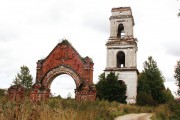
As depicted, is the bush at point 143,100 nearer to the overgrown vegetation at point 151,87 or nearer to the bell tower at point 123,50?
the overgrown vegetation at point 151,87

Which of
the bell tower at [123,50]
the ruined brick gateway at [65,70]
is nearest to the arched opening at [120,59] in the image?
the bell tower at [123,50]

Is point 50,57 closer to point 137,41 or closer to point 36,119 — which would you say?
point 137,41

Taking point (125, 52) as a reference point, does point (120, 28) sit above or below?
above

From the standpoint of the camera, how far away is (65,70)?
24031mm

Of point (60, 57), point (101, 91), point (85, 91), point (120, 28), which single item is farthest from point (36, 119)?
point (120, 28)

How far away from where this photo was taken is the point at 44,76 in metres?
24.5

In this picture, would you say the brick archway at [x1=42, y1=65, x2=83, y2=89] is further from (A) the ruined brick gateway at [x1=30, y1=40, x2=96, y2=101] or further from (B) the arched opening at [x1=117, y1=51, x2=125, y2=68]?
(B) the arched opening at [x1=117, y1=51, x2=125, y2=68]

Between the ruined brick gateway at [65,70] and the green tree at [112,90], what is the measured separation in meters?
7.79

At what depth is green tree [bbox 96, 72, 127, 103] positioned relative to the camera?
31156mm

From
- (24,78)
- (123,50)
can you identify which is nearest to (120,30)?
(123,50)

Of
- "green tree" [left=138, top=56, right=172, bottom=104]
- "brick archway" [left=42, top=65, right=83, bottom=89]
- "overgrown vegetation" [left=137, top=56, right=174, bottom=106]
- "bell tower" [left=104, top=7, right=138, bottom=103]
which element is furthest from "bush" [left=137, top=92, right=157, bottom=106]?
"brick archway" [left=42, top=65, right=83, bottom=89]

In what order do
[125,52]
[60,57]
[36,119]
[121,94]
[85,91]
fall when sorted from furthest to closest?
[125,52]
[121,94]
[60,57]
[85,91]
[36,119]

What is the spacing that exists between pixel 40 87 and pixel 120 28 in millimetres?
15458

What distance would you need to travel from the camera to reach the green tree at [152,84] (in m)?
37.2
